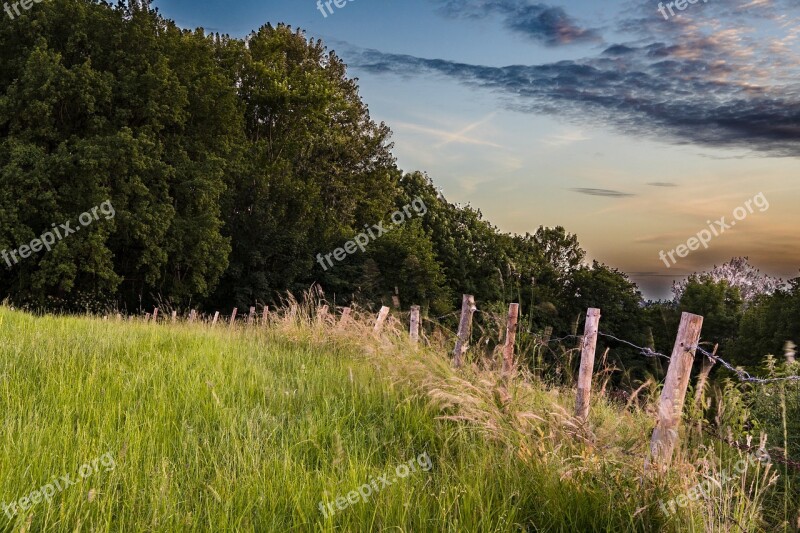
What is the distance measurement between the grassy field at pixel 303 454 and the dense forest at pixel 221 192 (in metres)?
12.3

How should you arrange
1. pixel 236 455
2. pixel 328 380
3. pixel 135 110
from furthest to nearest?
pixel 135 110 → pixel 328 380 → pixel 236 455

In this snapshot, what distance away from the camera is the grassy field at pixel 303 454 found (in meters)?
3.56

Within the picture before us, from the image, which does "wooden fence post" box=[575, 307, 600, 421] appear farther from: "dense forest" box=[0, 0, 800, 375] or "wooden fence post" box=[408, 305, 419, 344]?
"dense forest" box=[0, 0, 800, 375]

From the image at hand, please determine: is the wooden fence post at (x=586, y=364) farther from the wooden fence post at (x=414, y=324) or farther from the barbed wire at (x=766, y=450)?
the wooden fence post at (x=414, y=324)

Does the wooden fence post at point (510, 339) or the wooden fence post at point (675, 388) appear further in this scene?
the wooden fence post at point (510, 339)

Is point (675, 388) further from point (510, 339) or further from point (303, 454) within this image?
point (303, 454)

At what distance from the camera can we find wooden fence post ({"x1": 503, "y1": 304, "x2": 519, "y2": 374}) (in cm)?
608

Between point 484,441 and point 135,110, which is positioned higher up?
point 135,110

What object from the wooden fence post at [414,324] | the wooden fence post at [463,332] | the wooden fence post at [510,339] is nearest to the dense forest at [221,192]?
the wooden fence post at [414,324]

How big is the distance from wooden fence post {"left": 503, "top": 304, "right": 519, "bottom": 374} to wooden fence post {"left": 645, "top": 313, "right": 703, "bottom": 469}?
1.95m

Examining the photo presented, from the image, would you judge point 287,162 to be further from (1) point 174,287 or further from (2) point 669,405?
(2) point 669,405

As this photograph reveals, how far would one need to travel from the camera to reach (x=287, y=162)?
33531mm

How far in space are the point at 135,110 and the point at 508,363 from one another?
82.2 ft

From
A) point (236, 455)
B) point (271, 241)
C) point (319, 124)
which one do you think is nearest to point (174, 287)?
point (271, 241)
